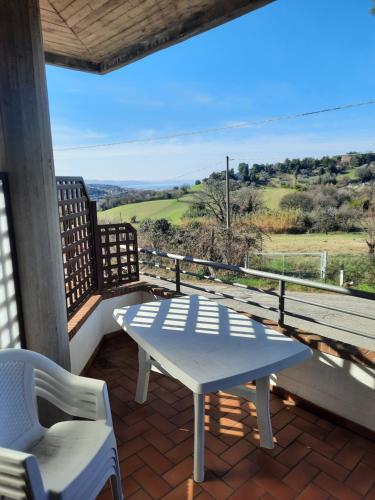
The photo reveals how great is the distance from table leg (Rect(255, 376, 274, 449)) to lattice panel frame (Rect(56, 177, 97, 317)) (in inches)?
63.1

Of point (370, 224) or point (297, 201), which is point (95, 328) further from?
point (297, 201)

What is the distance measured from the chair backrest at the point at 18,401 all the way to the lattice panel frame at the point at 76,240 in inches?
46.2

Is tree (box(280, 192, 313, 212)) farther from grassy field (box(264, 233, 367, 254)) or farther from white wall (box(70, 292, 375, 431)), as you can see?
white wall (box(70, 292, 375, 431))

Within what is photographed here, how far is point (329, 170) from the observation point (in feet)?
51.2

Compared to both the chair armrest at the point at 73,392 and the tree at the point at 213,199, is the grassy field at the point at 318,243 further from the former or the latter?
the chair armrest at the point at 73,392

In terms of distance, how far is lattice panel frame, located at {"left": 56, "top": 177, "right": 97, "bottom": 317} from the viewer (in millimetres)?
2475

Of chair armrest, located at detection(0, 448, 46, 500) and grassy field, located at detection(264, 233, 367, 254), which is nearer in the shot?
chair armrest, located at detection(0, 448, 46, 500)

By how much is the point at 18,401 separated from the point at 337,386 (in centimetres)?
171

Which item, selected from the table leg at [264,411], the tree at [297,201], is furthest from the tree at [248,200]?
the table leg at [264,411]

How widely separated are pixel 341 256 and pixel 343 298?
13.3 feet

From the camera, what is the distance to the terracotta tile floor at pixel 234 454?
143cm

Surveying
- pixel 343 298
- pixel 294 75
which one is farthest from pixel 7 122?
pixel 294 75

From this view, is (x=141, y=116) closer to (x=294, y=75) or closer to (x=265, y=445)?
(x=294, y=75)

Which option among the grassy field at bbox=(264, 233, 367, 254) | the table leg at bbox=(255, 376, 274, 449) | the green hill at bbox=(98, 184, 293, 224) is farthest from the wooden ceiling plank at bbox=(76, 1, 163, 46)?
the grassy field at bbox=(264, 233, 367, 254)
